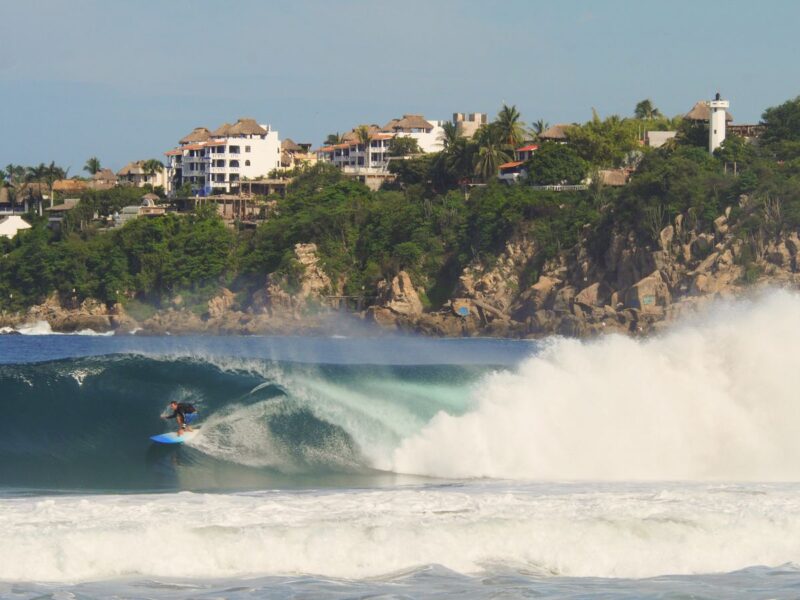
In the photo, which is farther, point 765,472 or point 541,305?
point 541,305

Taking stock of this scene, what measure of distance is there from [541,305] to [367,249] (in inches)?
631

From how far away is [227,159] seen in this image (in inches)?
4993

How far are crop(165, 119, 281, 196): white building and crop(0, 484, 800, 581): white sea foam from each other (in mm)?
107847

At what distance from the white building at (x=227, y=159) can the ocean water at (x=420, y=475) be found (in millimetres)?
99894

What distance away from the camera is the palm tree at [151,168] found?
472 feet

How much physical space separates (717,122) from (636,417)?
77.5m

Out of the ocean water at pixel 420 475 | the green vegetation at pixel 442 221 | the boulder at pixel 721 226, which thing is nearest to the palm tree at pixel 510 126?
the green vegetation at pixel 442 221

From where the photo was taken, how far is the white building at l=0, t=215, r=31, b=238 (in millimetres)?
122081

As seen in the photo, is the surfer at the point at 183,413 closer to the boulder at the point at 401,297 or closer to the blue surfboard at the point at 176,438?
the blue surfboard at the point at 176,438

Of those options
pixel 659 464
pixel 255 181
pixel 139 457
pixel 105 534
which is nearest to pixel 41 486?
pixel 139 457

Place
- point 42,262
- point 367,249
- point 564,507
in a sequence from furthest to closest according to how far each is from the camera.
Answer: point 42,262 → point 367,249 → point 564,507

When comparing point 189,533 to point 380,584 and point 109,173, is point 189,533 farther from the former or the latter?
point 109,173

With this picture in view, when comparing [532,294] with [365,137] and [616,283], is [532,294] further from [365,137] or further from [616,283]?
[365,137]

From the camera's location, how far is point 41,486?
2058cm
